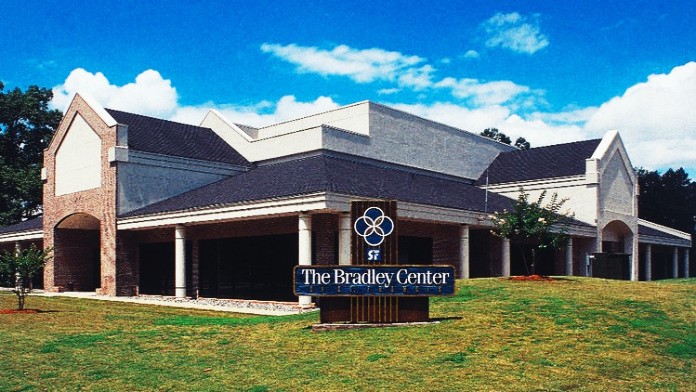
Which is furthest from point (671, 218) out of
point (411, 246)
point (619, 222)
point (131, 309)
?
point (131, 309)

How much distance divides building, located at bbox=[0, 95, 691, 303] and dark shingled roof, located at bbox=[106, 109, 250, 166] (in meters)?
0.14

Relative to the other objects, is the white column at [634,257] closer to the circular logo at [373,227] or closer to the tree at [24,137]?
the circular logo at [373,227]

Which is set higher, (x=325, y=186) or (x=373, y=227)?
(x=325, y=186)

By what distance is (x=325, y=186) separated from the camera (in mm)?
28281

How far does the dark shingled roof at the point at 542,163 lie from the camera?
47.2 metres

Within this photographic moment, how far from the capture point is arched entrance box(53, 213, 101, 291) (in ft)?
139

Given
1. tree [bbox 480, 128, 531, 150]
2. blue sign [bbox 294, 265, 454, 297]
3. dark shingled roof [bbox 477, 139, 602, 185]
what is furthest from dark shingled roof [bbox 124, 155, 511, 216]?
tree [bbox 480, 128, 531, 150]

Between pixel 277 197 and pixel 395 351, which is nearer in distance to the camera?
pixel 395 351

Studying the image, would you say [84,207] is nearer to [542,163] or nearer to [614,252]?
[542,163]

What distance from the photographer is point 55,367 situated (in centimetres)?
1402

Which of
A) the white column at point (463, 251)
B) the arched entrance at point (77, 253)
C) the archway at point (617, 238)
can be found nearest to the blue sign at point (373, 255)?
the white column at point (463, 251)

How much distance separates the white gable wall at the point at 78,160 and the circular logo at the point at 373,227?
25627mm

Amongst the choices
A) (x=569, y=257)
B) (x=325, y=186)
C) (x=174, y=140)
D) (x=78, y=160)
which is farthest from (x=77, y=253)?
(x=569, y=257)

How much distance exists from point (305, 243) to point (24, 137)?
164 ft
